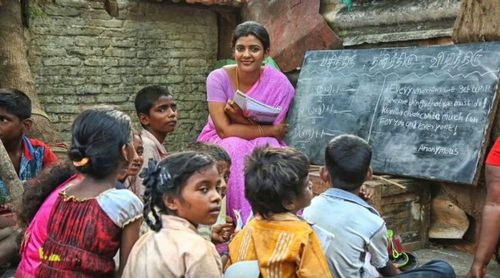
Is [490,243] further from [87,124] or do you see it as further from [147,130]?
[87,124]

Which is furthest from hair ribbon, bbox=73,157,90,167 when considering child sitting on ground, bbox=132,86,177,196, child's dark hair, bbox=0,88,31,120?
child sitting on ground, bbox=132,86,177,196

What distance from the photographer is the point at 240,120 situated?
15.4ft

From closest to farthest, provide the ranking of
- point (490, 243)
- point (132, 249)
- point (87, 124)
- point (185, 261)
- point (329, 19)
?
point (185, 261) → point (132, 249) → point (87, 124) → point (490, 243) → point (329, 19)

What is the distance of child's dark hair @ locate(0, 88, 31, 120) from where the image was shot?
3443 mm

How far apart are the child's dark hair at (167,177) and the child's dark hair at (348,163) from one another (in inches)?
26.7

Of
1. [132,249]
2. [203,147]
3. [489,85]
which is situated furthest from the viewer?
[489,85]

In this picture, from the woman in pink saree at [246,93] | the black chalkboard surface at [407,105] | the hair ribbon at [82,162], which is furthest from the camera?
the woman in pink saree at [246,93]

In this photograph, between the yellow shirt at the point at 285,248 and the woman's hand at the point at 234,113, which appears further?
the woman's hand at the point at 234,113

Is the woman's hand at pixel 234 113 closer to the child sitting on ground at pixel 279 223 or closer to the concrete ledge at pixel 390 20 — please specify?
the concrete ledge at pixel 390 20

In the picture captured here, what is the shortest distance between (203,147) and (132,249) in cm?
128

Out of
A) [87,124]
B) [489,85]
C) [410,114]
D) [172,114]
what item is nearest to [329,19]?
[410,114]

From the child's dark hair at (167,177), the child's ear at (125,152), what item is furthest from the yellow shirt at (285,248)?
the child's ear at (125,152)

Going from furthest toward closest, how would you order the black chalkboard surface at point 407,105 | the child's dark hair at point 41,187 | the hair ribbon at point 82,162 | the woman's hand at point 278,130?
the woman's hand at point 278,130 < the black chalkboard surface at point 407,105 < the child's dark hair at point 41,187 < the hair ribbon at point 82,162

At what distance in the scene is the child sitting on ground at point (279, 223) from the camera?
7.42 feet
